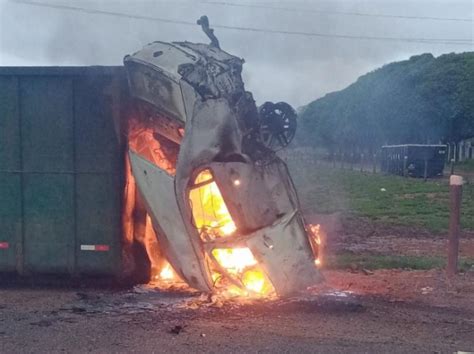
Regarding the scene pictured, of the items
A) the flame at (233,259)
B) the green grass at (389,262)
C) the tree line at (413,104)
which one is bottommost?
the green grass at (389,262)

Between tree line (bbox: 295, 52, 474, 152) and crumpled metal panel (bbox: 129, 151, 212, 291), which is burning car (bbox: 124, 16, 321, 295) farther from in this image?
tree line (bbox: 295, 52, 474, 152)

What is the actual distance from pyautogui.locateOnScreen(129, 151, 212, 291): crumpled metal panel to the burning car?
0.03 ft

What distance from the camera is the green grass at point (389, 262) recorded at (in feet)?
29.5

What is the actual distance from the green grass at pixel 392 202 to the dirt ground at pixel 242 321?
662 cm

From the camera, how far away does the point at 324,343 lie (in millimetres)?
5469

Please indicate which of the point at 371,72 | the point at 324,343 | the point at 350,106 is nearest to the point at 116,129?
the point at 324,343

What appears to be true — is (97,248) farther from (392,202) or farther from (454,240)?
(392,202)

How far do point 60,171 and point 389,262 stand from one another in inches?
186

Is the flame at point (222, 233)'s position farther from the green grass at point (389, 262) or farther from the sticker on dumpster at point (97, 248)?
the green grass at point (389, 262)

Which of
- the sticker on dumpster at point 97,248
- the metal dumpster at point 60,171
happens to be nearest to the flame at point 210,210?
the metal dumpster at point 60,171

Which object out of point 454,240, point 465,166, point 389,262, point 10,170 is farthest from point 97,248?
point 465,166

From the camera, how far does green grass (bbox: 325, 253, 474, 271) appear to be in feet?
29.5

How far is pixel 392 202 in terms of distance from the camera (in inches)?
713

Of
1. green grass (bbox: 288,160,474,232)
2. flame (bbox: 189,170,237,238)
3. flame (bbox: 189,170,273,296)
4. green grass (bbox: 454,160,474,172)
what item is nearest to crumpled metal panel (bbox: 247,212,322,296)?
flame (bbox: 189,170,273,296)
